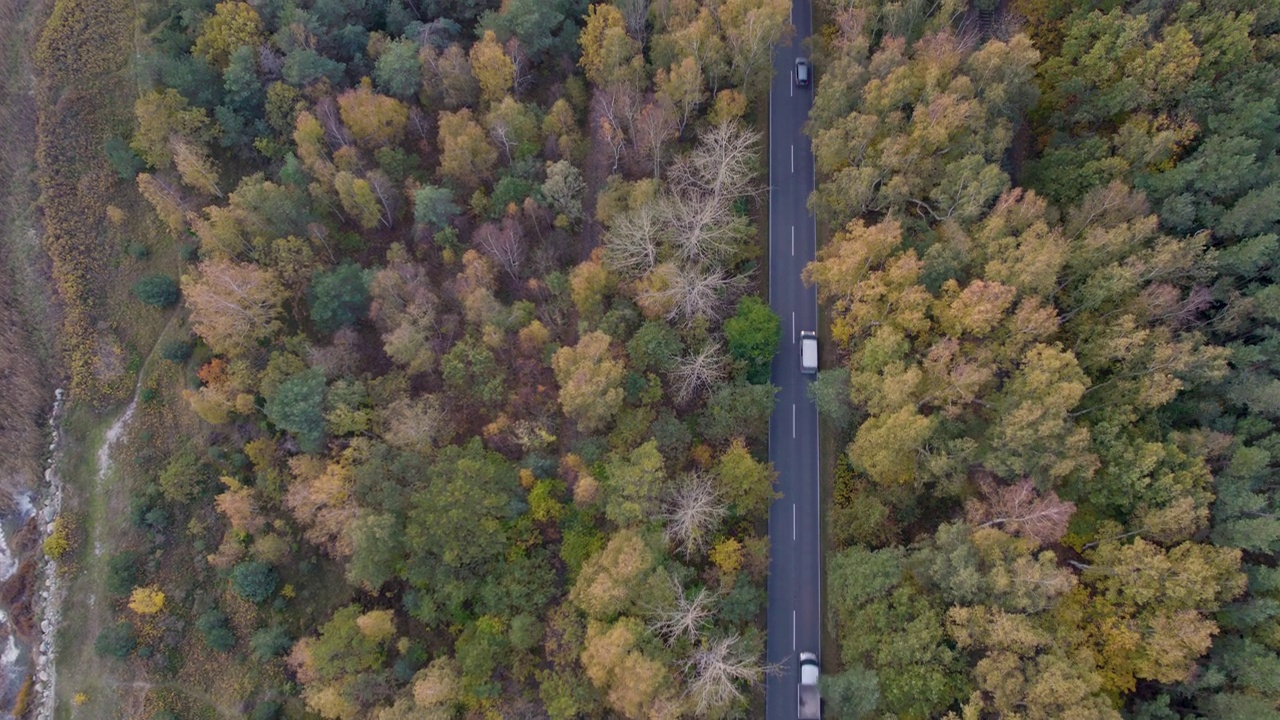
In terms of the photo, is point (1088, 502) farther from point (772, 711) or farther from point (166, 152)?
point (166, 152)

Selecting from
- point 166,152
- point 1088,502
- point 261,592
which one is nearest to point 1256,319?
point 1088,502

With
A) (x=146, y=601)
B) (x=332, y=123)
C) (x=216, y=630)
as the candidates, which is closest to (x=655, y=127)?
Result: (x=332, y=123)

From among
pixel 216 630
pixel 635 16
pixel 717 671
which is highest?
pixel 635 16

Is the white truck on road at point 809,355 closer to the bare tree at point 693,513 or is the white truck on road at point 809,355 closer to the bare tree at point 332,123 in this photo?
the bare tree at point 693,513

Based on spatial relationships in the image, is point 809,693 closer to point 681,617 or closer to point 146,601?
point 681,617

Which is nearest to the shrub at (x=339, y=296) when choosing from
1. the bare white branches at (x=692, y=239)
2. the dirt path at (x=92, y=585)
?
the dirt path at (x=92, y=585)

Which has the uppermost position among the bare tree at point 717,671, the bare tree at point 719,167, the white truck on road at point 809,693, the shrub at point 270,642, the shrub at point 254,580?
the bare tree at point 719,167

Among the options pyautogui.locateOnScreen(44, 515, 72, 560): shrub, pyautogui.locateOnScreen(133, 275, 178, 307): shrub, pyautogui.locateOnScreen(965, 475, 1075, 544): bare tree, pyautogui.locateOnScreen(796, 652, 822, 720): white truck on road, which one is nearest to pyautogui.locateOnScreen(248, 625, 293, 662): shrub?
pyautogui.locateOnScreen(44, 515, 72, 560): shrub
